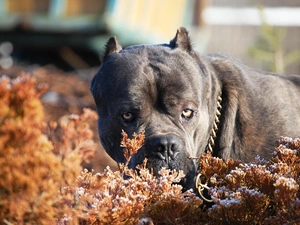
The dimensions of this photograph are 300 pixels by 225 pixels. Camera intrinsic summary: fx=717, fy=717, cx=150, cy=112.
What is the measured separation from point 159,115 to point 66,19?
885 cm

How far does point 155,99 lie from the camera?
15.5 feet

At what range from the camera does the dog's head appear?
461cm

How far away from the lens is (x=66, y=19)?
13219 millimetres

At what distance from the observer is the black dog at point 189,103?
469 centimetres

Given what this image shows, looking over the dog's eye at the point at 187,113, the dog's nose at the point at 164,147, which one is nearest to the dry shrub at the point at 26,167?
the dog's nose at the point at 164,147

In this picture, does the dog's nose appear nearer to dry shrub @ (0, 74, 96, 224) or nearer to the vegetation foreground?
the vegetation foreground

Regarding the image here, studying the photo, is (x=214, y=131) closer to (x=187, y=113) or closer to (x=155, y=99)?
(x=187, y=113)

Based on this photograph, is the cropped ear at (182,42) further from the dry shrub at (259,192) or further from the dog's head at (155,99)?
the dry shrub at (259,192)

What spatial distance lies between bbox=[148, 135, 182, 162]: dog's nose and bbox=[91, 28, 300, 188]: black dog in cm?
2

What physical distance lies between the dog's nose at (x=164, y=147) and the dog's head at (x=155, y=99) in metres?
0.04

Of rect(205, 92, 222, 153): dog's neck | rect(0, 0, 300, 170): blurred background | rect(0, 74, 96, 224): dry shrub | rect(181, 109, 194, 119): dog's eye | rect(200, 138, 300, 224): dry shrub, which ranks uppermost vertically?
rect(0, 74, 96, 224): dry shrub

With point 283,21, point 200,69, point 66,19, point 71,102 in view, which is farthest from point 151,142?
point 283,21

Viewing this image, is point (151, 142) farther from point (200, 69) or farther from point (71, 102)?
point (71, 102)

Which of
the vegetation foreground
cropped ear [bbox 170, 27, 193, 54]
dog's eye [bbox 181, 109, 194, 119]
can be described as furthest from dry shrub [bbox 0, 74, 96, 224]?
cropped ear [bbox 170, 27, 193, 54]
